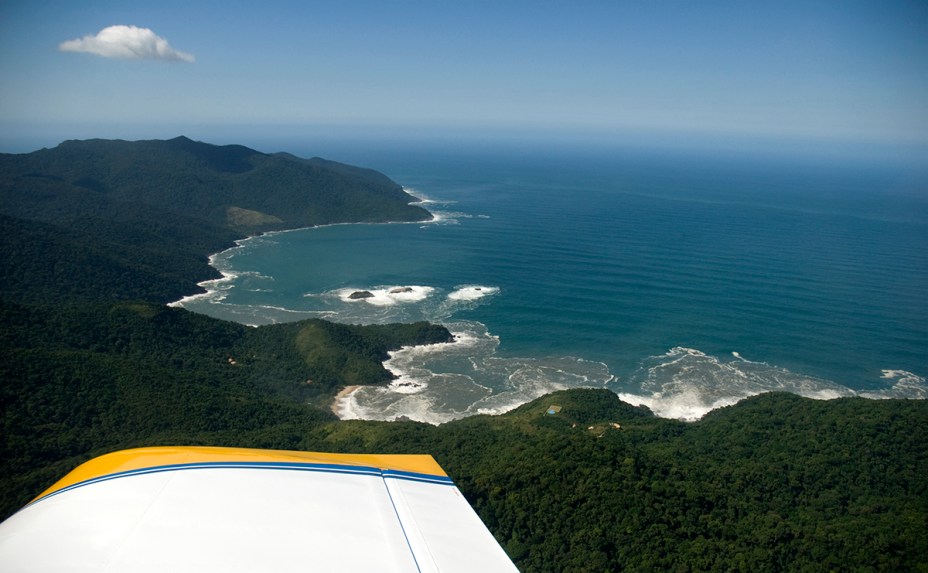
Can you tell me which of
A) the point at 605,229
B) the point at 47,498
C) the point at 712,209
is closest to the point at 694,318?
the point at 605,229

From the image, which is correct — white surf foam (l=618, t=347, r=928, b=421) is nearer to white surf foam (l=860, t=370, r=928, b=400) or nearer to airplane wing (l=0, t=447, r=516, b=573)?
white surf foam (l=860, t=370, r=928, b=400)

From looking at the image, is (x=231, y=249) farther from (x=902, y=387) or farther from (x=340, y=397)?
(x=902, y=387)

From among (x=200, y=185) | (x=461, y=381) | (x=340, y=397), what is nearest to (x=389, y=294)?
(x=461, y=381)

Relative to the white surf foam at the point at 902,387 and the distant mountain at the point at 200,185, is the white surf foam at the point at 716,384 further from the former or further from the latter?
the distant mountain at the point at 200,185

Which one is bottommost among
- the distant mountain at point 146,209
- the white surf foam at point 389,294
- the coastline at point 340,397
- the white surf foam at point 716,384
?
the coastline at point 340,397

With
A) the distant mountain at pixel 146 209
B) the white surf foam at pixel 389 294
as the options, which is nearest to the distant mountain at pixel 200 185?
the distant mountain at pixel 146 209

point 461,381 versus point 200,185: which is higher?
point 200,185
